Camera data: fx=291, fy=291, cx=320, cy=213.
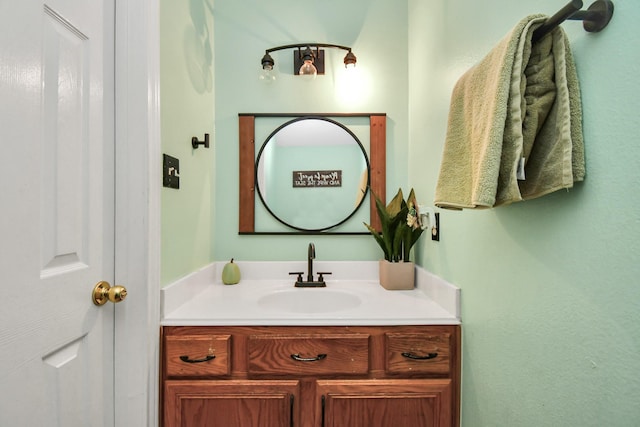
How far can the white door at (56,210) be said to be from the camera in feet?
1.92

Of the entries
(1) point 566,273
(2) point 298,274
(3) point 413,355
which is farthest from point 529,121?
(2) point 298,274

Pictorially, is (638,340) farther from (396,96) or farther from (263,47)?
(263,47)

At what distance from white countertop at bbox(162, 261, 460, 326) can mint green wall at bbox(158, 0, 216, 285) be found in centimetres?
11

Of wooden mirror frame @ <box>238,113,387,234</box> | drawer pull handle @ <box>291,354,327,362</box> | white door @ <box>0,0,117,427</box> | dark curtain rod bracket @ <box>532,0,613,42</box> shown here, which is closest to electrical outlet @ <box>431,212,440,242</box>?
wooden mirror frame @ <box>238,113,387,234</box>

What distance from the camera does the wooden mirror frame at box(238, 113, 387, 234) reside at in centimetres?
153

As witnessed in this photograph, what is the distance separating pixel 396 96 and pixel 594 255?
4.08 feet

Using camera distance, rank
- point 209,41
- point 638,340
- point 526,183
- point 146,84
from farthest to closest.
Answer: point 209,41 → point 146,84 → point 526,183 → point 638,340

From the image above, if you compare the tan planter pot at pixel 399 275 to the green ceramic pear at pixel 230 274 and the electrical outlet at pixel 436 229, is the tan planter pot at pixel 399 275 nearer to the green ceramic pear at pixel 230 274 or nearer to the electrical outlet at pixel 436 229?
the electrical outlet at pixel 436 229

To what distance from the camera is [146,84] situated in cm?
89

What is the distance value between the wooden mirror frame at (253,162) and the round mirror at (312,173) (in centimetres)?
4

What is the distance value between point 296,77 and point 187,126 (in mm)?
647

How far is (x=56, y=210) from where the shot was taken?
688 millimetres

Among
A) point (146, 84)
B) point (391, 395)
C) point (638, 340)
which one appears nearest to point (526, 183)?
point (638, 340)

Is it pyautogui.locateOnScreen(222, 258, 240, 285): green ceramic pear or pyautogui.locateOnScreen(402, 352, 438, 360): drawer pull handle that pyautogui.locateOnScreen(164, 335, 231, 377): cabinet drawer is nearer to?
pyautogui.locateOnScreen(222, 258, 240, 285): green ceramic pear
